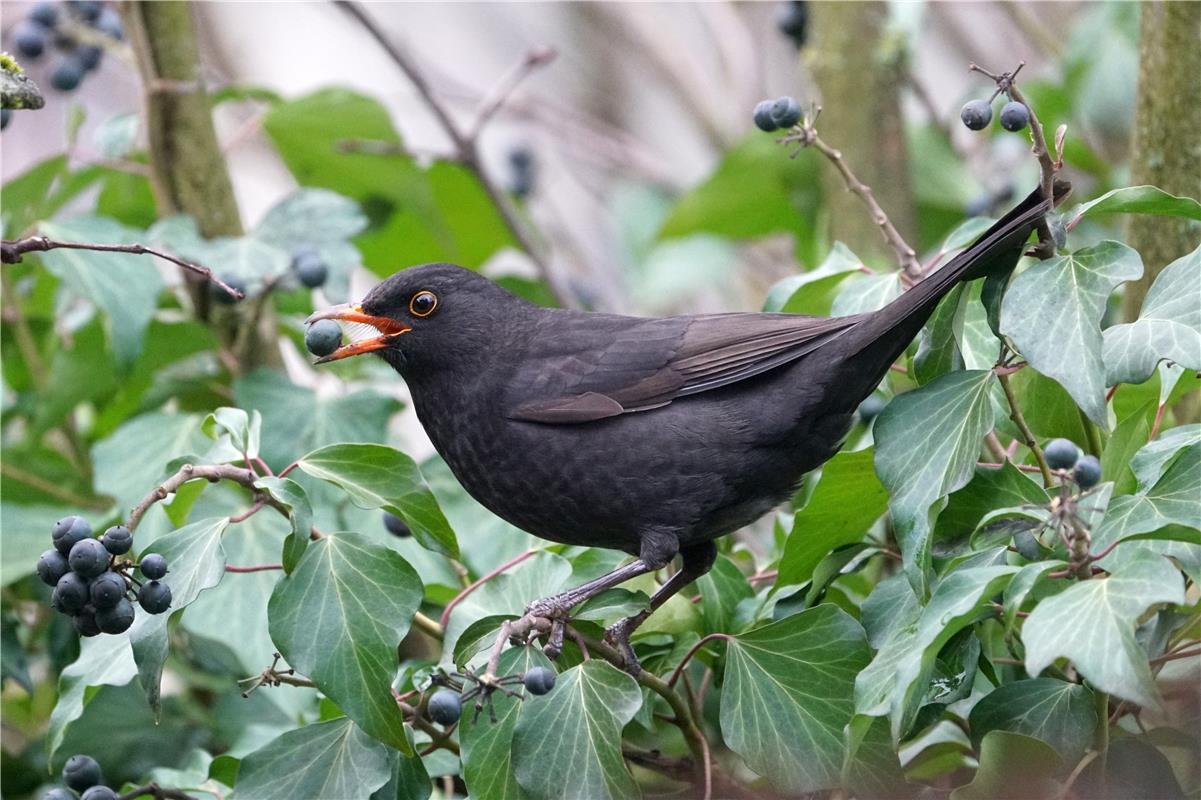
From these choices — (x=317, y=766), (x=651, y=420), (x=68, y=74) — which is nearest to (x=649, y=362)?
(x=651, y=420)

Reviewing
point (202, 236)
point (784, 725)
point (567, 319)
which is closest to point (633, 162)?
point (202, 236)

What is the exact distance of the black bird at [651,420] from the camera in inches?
111

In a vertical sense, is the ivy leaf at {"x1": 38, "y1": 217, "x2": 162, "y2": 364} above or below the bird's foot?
above

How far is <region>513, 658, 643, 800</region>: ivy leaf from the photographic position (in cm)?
222

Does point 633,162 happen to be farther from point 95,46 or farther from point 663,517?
point 663,517

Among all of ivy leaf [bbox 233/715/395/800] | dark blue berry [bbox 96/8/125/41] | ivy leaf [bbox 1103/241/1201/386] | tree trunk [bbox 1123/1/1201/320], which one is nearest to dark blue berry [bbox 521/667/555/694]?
ivy leaf [bbox 233/715/395/800]

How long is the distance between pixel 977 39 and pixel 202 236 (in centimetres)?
553

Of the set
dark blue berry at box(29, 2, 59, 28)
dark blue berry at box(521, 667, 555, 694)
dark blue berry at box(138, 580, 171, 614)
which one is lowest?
dark blue berry at box(521, 667, 555, 694)

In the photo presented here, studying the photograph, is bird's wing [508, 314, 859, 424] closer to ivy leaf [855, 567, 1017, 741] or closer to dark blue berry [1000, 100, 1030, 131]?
dark blue berry [1000, 100, 1030, 131]

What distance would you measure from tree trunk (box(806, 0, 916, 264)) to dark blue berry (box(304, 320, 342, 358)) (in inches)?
89.1

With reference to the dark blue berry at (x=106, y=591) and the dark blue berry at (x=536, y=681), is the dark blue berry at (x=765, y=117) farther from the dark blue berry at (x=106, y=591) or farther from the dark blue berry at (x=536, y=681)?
the dark blue berry at (x=106, y=591)

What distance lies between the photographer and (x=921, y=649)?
6.43ft

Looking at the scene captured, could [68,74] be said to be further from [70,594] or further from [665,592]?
[665,592]

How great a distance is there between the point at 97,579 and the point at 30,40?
2.64 metres
